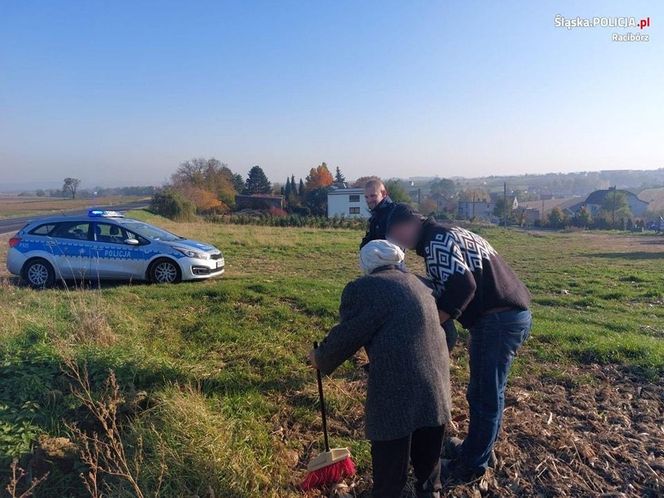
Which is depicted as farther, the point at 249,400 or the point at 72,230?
the point at 72,230

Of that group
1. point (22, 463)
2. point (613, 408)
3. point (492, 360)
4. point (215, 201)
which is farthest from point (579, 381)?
point (215, 201)

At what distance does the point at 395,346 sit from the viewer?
241 centimetres

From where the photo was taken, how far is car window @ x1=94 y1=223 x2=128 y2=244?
967cm

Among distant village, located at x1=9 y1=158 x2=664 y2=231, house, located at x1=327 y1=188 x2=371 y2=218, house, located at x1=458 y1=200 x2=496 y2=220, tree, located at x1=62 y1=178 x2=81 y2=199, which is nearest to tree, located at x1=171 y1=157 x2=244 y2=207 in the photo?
distant village, located at x1=9 y1=158 x2=664 y2=231

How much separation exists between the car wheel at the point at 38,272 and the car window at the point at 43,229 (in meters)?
0.61

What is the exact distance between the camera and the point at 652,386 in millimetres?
4516

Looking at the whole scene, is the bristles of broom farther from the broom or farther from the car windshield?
the car windshield

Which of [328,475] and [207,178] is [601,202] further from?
[328,475]

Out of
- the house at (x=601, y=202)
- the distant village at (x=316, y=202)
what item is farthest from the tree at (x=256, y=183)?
the house at (x=601, y=202)

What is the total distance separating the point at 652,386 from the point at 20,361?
590 centimetres

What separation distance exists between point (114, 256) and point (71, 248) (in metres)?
0.90

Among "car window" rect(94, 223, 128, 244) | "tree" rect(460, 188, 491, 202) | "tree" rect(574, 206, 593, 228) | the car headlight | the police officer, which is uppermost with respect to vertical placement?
"tree" rect(460, 188, 491, 202)

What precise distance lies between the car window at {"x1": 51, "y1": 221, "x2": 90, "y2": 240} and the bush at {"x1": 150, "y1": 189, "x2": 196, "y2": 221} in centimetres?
3296

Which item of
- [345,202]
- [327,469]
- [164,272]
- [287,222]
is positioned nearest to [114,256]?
[164,272]
